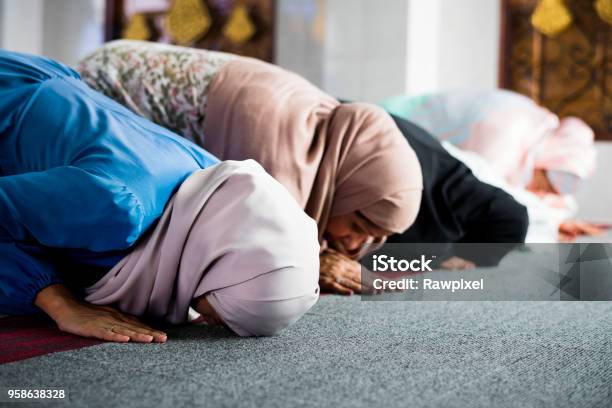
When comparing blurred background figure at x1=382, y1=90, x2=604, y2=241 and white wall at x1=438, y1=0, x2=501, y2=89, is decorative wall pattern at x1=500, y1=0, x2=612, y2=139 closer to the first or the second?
white wall at x1=438, y1=0, x2=501, y2=89

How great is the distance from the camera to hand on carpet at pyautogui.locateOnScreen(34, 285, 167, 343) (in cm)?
126

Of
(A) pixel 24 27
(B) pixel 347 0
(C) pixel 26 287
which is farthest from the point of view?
(A) pixel 24 27

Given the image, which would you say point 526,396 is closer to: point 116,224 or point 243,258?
point 243,258

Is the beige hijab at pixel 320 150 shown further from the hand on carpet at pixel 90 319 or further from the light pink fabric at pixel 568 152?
the light pink fabric at pixel 568 152

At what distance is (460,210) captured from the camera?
2.33m

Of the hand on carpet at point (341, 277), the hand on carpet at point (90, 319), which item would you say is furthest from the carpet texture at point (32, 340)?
the hand on carpet at point (341, 277)

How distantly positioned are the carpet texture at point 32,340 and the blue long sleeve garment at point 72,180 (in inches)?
1.5

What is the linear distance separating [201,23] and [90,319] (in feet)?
13.8

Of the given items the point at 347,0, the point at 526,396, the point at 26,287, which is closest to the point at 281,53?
the point at 347,0

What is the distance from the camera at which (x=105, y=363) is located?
1.13 meters

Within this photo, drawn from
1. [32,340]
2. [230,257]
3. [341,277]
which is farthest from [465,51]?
[32,340]

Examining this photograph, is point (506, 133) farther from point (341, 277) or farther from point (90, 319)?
point (90, 319)

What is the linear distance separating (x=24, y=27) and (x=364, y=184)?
453cm

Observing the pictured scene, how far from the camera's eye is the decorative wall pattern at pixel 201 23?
499 cm
